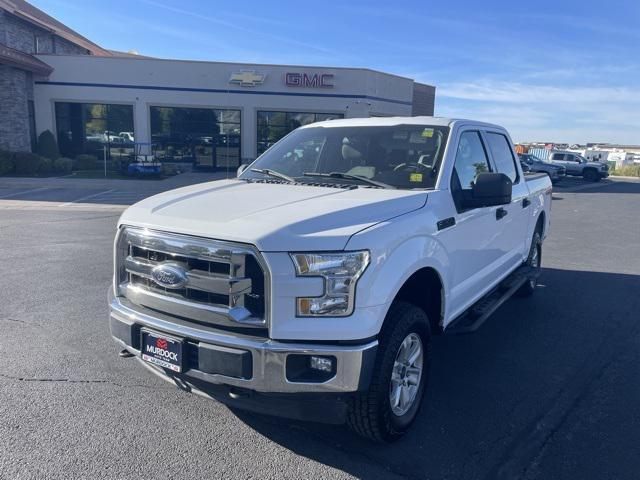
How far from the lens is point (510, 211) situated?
5.06 m

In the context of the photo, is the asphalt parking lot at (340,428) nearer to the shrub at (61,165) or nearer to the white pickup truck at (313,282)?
the white pickup truck at (313,282)

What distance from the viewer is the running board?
13.2ft

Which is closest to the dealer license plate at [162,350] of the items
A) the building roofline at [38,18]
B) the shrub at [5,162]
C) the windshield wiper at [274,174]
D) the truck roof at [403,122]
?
the windshield wiper at [274,174]

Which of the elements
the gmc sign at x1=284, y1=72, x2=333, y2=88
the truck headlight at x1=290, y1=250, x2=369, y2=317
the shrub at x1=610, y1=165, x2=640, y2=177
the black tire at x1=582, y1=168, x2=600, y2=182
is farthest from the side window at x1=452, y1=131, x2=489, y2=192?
the shrub at x1=610, y1=165, x2=640, y2=177

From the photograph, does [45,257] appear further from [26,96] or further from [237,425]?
[26,96]

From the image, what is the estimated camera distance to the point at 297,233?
270cm

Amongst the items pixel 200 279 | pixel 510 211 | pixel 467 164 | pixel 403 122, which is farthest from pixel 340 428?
pixel 510 211

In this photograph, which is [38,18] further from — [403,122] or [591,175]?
[591,175]

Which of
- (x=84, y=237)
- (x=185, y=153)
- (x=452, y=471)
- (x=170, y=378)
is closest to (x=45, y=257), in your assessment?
(x=84, y=237)

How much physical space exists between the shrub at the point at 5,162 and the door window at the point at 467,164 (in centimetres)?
2273

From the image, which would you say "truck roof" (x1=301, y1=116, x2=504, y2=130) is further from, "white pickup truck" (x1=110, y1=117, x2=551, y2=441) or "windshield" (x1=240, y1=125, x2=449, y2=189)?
"white pickup truck" (x1=110, y1=117, x2=551, y2=441)

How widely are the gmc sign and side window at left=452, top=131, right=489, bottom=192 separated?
2351 cm

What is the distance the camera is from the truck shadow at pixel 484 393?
3072 mm

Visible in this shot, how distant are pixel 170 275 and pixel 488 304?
9.41 ft
